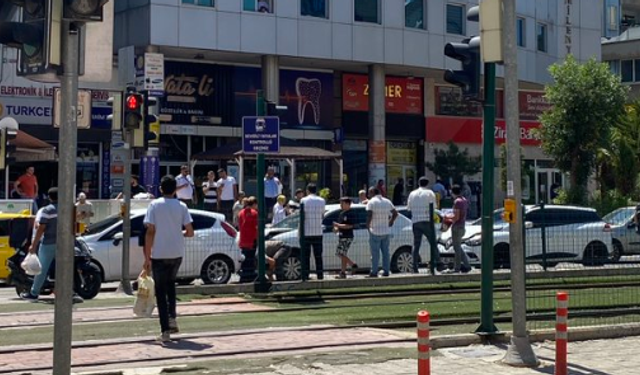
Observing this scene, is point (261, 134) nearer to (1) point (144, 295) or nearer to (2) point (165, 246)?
(1) point (144, 295)

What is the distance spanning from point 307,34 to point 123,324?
90.4 ft

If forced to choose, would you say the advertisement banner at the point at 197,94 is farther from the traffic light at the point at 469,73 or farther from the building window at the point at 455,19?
the traffic light at the point at 469,73

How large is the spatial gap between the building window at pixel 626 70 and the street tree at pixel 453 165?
18.5 metres

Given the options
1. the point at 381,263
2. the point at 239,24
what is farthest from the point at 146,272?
the point at 239,24

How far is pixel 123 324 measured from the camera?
13508 millimetres

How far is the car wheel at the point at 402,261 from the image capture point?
2170 centimetres

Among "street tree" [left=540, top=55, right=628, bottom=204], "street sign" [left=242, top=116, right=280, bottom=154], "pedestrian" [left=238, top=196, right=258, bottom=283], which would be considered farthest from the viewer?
"street tree" [left=540, top=55, right=628, bottom=204]

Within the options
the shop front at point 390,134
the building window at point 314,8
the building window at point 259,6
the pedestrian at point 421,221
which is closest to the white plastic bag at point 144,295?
the pedestrian at point 421,221

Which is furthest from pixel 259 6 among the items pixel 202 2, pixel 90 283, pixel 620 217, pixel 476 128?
pixel 90 283

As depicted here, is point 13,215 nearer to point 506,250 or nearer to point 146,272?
point 146,272

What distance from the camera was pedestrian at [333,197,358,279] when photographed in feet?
66.0

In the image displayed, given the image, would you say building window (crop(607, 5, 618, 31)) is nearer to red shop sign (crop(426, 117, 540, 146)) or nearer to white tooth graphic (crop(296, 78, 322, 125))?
red shop sign (crop(426, 117, 540, 146))

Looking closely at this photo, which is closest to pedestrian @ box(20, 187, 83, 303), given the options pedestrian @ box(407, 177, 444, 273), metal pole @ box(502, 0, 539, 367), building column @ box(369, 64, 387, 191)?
pedestrian @ box(407, 177, 444, 273)

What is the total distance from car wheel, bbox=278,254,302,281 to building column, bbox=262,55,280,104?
20.7 metres
